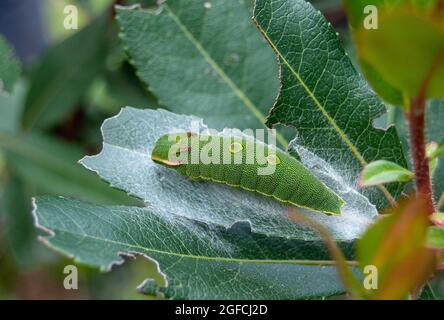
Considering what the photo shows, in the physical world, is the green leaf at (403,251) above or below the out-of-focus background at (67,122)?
below

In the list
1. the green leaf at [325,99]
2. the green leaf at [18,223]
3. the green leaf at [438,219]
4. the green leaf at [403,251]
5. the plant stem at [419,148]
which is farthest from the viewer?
the green leaf at [18,223]

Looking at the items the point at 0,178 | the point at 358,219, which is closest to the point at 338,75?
the point at 358,219

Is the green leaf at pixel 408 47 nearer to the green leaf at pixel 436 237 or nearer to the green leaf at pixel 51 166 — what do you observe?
the green leaf at pixel 436 237

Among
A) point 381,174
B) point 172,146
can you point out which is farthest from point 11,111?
point 381,174

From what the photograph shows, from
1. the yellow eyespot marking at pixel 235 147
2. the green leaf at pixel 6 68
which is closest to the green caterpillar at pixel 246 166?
the yellow eyespot marking at pixel 235 147

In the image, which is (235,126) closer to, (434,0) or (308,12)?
(308,12)
